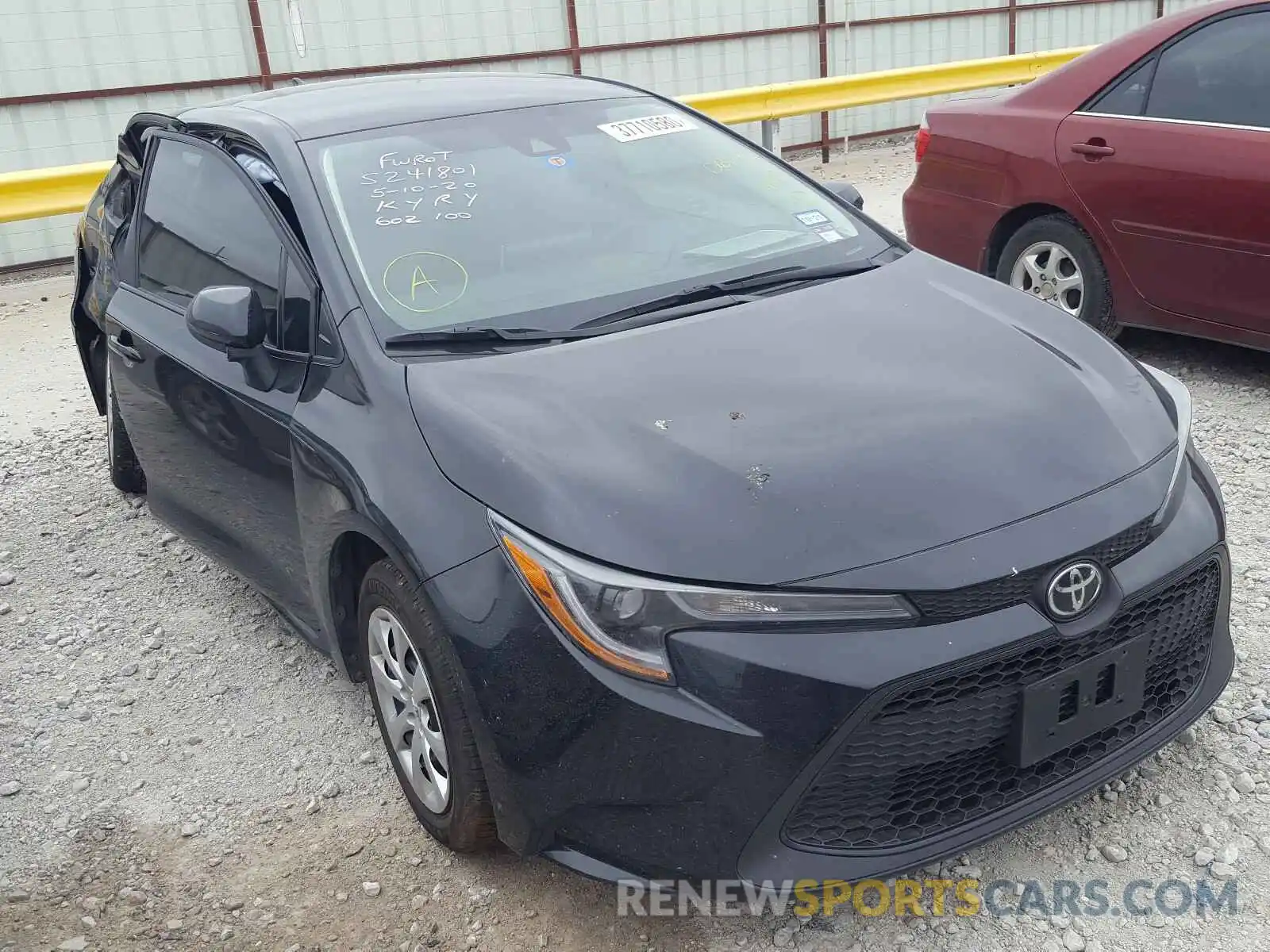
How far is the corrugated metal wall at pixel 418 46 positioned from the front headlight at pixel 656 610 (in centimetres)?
797

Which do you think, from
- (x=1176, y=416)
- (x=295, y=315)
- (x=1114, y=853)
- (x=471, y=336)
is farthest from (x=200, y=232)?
(x=1114, y=853)

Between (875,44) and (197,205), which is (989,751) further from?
(875,44)

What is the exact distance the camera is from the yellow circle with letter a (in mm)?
Answer: 2977

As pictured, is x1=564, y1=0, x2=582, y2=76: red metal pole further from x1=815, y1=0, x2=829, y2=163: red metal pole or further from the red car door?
the red car door

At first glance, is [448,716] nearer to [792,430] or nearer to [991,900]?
[792,430]

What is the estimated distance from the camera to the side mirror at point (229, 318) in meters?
3.06

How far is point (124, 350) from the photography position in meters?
4.00

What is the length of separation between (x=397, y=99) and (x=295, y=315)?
910 millimetres

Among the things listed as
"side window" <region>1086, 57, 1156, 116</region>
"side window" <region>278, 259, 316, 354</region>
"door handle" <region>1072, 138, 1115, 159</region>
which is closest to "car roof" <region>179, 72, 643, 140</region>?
"side window" <region>278, 259, 316, 354</region>

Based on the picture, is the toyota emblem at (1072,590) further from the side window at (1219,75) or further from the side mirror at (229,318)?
the side window at (1219,75)

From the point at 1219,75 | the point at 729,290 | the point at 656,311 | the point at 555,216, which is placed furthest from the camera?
the point at 1219,75

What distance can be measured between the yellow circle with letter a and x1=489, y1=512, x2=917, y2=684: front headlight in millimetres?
1008

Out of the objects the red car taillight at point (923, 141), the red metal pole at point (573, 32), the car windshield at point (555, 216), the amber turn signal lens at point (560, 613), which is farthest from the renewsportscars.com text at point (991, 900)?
the red metal pole at point (573, 32)

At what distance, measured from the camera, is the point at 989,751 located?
2.27 meters
